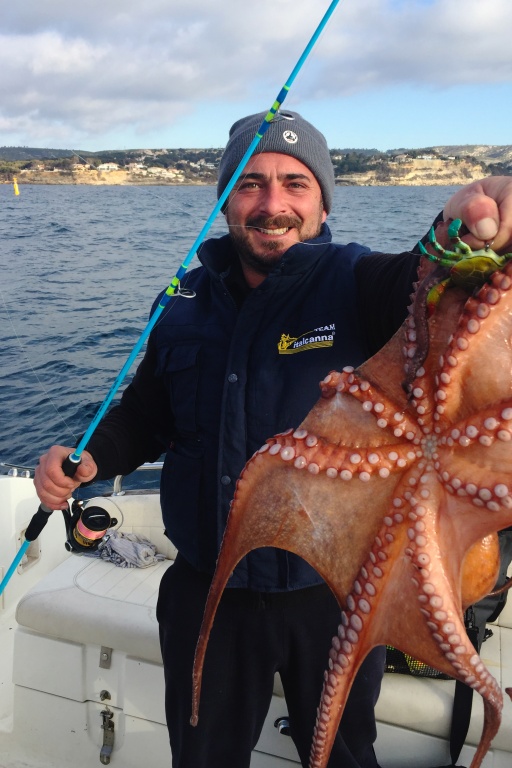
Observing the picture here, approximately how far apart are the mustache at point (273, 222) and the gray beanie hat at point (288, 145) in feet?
1.20

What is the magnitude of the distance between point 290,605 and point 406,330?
181 centimetres

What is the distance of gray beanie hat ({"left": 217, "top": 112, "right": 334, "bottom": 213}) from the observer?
11.1 ft

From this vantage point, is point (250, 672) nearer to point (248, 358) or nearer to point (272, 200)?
point (248, 358)

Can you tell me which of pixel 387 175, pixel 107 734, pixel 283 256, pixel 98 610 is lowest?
pixel 107 734

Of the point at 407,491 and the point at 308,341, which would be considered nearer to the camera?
the point at 407,491

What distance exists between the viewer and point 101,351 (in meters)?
15.2

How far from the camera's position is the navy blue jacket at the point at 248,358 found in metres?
2.96

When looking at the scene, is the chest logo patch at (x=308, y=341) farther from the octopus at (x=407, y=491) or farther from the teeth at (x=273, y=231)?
the octopus at (x=407, y=491)

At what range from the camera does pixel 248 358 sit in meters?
3.06

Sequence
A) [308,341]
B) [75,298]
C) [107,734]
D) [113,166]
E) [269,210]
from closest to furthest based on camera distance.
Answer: [308,341], [269,210], [107,734], [113,166], [75,298]

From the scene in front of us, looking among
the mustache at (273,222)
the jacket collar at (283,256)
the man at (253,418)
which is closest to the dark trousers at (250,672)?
the man at (253,418)

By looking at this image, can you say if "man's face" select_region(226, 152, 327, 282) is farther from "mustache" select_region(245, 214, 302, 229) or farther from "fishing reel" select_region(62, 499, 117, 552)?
"fishing reel" select_region(62, 499, 117, 552)

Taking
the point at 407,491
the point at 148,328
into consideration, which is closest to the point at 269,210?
the point at 148,328

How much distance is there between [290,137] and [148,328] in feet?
4.36
